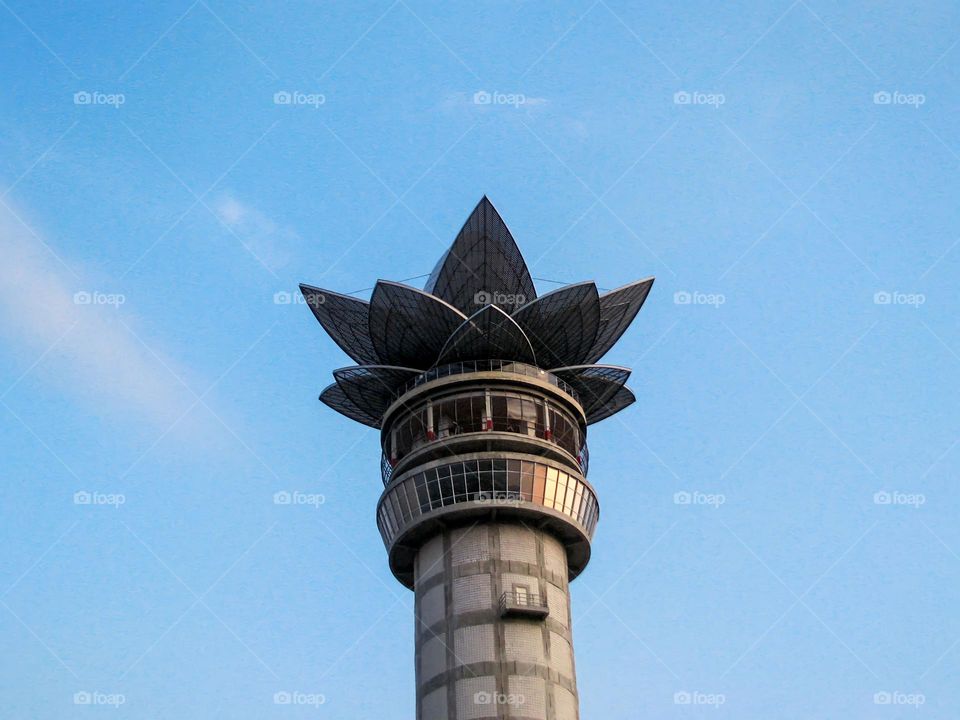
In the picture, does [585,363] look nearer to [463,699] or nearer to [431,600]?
[431,600]

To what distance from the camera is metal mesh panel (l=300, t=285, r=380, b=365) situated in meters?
80.2

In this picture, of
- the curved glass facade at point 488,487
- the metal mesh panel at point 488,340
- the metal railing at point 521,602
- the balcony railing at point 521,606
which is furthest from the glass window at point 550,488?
the metal mesh panel at point 488,340

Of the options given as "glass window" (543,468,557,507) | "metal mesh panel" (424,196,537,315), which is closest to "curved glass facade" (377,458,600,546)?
"glass window" (543,468,557,507)

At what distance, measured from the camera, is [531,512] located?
74938mm

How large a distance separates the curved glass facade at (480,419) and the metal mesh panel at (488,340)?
2.71 m

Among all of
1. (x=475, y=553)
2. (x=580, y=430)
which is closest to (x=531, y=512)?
(x=475, y=553)

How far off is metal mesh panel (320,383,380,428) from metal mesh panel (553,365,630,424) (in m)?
14.2

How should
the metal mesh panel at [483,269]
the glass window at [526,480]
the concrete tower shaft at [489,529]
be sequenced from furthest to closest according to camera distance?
the metal mesh panel at [483,269]
the glass window at [526,480]
the concrete tower shaft at [489,529]

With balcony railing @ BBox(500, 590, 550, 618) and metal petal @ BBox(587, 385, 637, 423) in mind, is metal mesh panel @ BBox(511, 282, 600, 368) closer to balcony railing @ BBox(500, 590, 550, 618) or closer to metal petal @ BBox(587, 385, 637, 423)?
metal petal @ BBox(587, 385, 637, 423)

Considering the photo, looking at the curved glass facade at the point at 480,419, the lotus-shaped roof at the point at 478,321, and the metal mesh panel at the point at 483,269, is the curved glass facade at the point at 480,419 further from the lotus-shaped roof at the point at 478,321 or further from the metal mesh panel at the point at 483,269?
the metal mesh panel at the point at 483,269

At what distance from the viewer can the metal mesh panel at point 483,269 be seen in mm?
80812

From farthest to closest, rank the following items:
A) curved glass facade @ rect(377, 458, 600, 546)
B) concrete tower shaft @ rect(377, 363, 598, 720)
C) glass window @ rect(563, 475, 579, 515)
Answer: glass window @ rect(563, 475, 579, 515) < curved glass facade @ rect(377, 458, 600, 546) < concrete tower shaft @ rect(377, 363, 598, 720)

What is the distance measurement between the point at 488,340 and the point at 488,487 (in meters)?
10.2

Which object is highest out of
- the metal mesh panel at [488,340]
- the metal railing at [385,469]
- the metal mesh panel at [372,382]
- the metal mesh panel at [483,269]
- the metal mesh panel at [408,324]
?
the metal mesh panel at [483,269]
